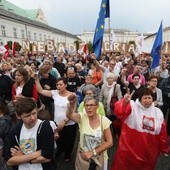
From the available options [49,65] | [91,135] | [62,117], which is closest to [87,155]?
[91,135]

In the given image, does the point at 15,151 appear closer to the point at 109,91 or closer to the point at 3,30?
the point at 109,91

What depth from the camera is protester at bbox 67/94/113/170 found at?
8.61ft

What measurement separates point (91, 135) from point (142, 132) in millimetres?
728

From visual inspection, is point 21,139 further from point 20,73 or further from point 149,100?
point 20,73

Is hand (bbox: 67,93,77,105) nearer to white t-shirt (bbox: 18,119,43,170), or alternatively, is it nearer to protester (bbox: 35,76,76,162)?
white t-shirt (bbox: 18,119,43,170)

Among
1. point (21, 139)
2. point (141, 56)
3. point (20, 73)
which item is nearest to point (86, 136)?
point (21, 139)

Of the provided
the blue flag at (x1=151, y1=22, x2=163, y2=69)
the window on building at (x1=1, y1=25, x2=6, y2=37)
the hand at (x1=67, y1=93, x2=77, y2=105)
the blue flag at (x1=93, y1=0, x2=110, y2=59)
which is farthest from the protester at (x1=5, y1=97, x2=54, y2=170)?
the window on building at (x1=1, y1=25, x2=6, y2=37)

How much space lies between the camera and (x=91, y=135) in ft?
8.72

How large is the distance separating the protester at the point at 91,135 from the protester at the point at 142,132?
352 millimetres

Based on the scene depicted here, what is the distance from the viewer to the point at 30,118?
210 cm

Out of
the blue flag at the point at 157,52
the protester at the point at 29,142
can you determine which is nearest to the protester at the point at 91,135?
the protester at the point at 29,142

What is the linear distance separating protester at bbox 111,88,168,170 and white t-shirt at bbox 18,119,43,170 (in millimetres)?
1195

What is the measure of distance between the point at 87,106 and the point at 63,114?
1047 millimetres

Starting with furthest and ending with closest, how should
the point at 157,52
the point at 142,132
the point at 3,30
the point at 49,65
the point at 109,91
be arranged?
the point at 3,30 → the point at 157,52 → the point at 49,65 → the point at 109,91 → the point at 142,132
